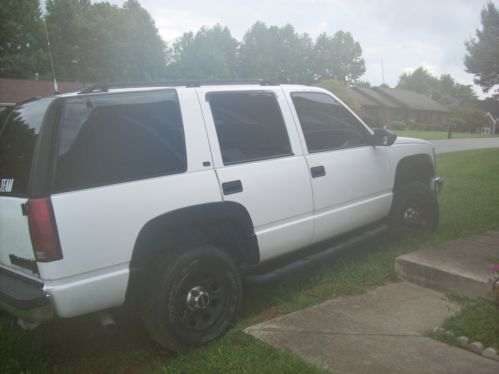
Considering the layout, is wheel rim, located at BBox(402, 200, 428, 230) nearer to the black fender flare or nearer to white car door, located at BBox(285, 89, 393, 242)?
the black fender flare

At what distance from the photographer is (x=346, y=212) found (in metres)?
4.49

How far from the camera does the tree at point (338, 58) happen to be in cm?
8788

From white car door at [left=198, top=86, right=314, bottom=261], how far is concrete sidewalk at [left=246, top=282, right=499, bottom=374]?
25.0 inches

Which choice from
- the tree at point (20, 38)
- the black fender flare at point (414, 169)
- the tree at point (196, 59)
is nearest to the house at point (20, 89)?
the tree at point (20, 38)

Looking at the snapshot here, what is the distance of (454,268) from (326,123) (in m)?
1.78

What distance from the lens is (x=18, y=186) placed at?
114 inches

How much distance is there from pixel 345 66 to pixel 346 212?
92663 millimetres

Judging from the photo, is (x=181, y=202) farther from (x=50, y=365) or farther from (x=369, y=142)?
(x=369, y=142)

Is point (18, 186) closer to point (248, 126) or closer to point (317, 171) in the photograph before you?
point (248, 126)

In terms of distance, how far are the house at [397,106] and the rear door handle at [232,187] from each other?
6177 centimetres

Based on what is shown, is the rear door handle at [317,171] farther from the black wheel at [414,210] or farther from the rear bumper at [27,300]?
the rear bumper at [27,300]

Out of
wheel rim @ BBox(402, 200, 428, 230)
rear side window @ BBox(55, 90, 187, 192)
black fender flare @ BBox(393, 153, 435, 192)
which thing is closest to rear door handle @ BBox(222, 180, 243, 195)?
rear side window @ BBox(55, 90, 187, 192)

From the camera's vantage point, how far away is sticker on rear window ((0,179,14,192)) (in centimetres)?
299

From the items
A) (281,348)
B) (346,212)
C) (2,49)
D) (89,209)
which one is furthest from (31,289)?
(2,49)
